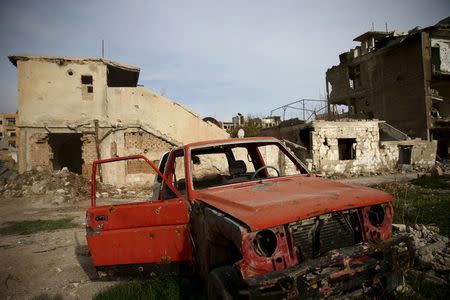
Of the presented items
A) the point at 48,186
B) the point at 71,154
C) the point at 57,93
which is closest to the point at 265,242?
the point at 48,186

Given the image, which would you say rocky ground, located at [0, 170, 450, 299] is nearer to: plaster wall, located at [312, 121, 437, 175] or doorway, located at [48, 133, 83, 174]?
doorway, located at [48, 133, 83, 174]

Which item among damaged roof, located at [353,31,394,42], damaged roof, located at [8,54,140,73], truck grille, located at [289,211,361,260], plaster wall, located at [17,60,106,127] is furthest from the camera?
damaged roof, located at [353,31,394,42]

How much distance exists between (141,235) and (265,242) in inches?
63.2

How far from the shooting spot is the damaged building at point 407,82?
2436 centimetres

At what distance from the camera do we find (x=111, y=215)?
343 centimetres

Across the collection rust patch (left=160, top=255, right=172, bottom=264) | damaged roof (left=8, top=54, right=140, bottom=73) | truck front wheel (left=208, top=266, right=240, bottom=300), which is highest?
damaged roof (left=8, top=54, right=140, bottom=73)

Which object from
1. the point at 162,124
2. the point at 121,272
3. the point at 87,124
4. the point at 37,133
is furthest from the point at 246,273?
the point at 37,133

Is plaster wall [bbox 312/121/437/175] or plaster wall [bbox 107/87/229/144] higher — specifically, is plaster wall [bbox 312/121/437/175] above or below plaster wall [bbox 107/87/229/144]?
below

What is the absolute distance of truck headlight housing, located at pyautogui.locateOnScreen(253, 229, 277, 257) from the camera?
2213mm

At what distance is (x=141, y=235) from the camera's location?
331 centimetres

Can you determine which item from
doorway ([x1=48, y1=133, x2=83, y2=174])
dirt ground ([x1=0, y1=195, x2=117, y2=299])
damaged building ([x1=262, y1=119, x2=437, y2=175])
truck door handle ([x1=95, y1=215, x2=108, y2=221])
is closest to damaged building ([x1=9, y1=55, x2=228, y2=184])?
doorway ([x1=48, y1=133, x2=83, y2=174])

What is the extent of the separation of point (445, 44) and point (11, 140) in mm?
76151

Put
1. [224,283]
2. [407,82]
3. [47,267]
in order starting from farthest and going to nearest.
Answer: [407,82] → [47,267] → [224,283]

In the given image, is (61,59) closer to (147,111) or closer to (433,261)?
(147,111)
